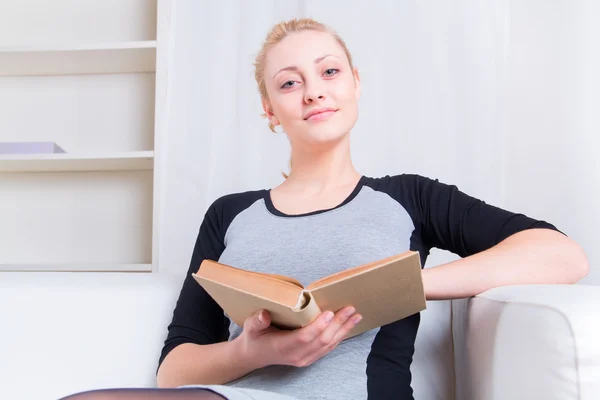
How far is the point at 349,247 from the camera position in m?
1.07

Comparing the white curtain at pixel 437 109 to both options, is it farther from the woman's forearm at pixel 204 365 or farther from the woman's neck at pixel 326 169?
the woman's forearm at pixel 204 365

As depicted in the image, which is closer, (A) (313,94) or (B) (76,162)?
(A) (313,94)

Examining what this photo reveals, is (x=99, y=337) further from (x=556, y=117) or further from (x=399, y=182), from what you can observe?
(x=556, y=117)

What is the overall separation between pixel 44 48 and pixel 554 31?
1712 millimetres

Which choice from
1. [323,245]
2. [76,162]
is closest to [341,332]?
[323,245]

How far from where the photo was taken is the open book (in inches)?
29.4

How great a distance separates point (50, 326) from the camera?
1263 millimetres

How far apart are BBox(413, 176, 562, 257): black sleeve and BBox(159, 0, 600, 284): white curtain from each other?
0.85 metres

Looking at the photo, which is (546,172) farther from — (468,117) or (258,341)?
(258,341)

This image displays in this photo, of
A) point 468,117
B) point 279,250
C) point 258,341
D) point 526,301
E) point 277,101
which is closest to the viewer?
point 526,301

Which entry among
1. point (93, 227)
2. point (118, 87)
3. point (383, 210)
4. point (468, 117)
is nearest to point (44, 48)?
point (118, 87)

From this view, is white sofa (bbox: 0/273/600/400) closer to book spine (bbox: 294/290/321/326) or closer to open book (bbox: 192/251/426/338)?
open book (bbox: 192/251/426/338)

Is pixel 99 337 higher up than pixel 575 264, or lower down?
lower down

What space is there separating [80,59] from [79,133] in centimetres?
30
